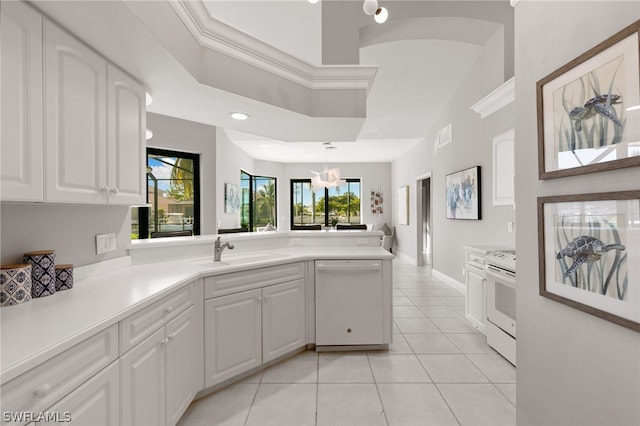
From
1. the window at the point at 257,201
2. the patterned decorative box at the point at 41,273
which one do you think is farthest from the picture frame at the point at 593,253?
the window at the point at 257,201

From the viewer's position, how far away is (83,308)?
50.5 inches

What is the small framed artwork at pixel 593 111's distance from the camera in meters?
0.95

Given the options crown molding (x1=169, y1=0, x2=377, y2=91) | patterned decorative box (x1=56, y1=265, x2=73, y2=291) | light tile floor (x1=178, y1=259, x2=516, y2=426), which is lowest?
light tile floor (x1=178, y1=259, x2=516, y2=426)

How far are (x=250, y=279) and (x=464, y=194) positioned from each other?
11.4ft

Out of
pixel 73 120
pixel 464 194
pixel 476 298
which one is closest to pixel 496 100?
pixel 464 194

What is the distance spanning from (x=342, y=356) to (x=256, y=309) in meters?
0.97

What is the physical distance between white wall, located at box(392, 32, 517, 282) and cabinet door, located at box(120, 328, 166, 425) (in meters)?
3.51

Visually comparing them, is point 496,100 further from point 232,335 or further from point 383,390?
point 232,335

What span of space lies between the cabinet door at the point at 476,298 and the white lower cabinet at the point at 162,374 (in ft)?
8.66

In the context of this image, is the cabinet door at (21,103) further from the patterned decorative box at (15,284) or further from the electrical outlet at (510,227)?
the electrical outlet at (510,227)

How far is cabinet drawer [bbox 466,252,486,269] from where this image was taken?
3.00 metres

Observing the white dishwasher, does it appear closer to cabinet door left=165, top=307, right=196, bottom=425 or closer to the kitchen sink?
the kitchen sink

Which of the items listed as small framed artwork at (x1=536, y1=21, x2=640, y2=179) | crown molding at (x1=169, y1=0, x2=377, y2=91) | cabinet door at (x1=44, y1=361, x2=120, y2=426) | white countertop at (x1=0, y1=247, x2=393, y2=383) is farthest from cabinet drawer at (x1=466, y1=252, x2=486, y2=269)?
cabinet door at (x1=44, y1=361, x2=120, y2=426)

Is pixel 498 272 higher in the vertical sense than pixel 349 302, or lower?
higher
